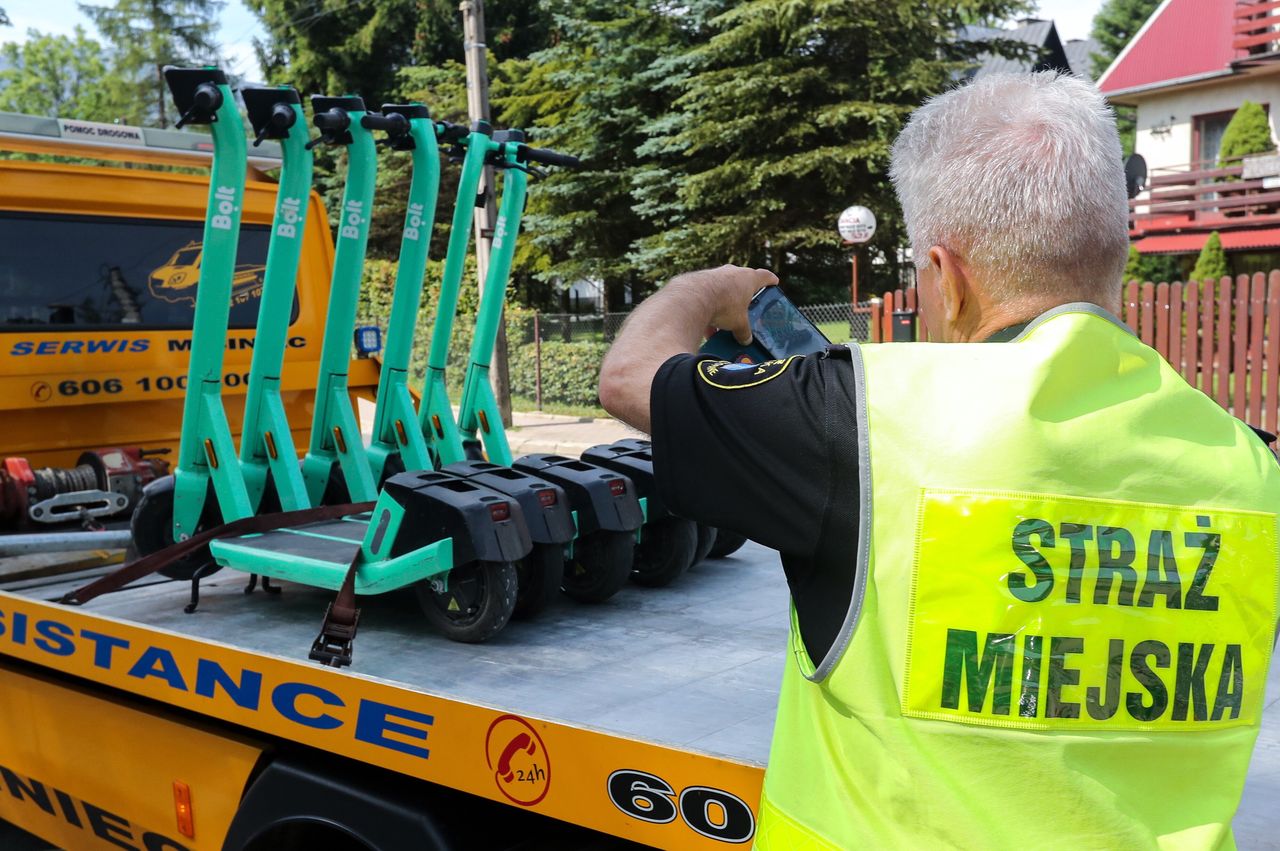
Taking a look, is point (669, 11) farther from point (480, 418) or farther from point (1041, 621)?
point (1041, 621)

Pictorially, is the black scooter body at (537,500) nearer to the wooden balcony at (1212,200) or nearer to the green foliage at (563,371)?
the green foliage at (563,371)

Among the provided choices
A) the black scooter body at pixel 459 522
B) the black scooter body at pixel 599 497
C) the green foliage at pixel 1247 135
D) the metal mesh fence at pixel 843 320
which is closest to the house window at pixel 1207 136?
the green foliage at pixel 1247 135

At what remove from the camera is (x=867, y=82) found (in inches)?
731

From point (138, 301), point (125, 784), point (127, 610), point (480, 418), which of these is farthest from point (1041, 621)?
point (138, 301)

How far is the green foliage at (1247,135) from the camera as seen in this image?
25.1 m

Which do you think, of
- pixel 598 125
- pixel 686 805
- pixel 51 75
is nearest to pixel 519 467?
pixel 686 805

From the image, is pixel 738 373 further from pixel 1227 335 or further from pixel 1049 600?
pixel 1227 335

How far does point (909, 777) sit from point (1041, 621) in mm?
226

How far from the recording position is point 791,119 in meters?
19.0

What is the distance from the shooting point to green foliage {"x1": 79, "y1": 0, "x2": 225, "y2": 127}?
111 ft

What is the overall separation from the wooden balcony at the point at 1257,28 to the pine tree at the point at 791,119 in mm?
10408

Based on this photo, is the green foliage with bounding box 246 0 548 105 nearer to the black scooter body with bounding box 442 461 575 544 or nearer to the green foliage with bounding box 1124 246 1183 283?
the green foliage with bounding box 1124 246 1183 283

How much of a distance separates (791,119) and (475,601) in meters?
17.2

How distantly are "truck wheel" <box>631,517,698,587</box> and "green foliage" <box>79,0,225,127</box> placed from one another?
113 feet
